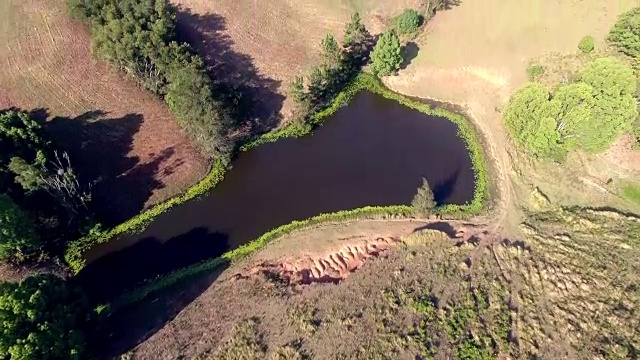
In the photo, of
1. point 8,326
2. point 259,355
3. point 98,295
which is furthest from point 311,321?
point 8,326

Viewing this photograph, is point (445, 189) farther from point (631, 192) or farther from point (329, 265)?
point (631, 192)

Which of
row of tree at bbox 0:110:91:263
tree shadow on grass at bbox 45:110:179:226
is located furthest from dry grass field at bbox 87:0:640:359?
tree shadow on grass at bbox 45:110:179:226

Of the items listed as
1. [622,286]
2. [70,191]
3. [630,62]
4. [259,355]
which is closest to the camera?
[259,355]

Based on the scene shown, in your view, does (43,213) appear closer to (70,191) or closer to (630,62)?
(70,191)

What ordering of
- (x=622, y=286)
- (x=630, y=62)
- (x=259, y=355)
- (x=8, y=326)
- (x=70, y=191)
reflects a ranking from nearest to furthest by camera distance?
1. (x=8, y=326)
2. (x=259, y=355)
3. (x=622, y=286)
4. (x=70, y=191)
5. (x=630, y=62)

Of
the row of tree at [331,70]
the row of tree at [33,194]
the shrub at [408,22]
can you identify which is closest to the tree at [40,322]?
the row of tree at [33,194]

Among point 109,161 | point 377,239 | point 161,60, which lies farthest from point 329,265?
point 161,60
